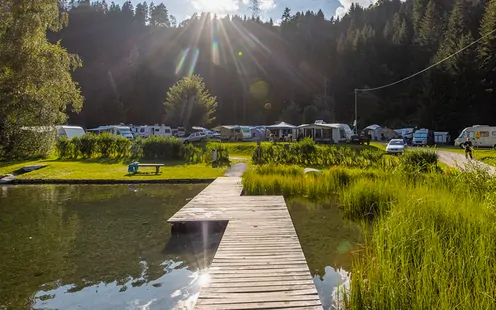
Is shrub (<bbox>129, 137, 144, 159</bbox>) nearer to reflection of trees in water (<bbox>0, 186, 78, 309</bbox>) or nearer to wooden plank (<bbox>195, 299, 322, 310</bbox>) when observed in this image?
reflection of trees in water (<bbox>0, 186, 78, 309</bbox>)

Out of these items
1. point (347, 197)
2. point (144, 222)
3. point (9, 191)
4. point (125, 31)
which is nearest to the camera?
point (144, 222)

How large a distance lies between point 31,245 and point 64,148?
65.4ft

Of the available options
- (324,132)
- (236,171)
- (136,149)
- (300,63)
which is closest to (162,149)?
(136,149)

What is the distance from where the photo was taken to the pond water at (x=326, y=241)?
19.3ft

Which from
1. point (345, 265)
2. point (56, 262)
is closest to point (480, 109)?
point (345, 265)

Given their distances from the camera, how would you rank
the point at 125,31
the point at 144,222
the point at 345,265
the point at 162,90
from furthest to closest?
the point at 125,31, the point at 162,90, the point at 144,222, the point at 345,265

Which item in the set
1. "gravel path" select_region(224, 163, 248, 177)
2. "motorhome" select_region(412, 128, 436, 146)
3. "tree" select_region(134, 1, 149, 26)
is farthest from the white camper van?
"tree" select_region(134, 1, 149, 26)

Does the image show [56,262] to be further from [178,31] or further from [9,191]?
[178,31]

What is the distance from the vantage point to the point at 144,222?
9.66 m

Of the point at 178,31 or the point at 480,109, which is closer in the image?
the point at 480,109

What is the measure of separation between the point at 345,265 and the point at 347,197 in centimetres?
409

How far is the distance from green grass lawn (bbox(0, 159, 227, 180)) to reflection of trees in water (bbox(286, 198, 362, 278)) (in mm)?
7712

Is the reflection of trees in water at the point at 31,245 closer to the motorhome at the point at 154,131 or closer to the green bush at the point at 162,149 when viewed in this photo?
the green bush at the point at 162,149

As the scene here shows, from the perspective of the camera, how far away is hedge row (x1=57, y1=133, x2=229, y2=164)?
82.4 ft
